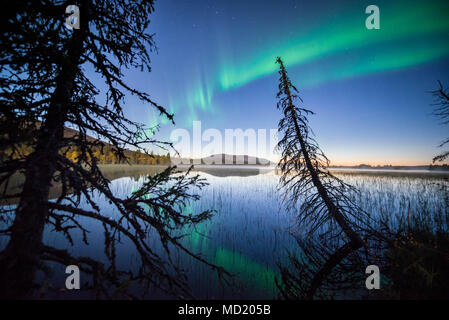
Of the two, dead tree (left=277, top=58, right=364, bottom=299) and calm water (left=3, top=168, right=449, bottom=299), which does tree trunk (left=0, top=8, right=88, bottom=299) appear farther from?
dead tree (left=277, top=58, right=364, bottom=299)

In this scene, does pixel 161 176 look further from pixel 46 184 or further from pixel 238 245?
pixel 238 245

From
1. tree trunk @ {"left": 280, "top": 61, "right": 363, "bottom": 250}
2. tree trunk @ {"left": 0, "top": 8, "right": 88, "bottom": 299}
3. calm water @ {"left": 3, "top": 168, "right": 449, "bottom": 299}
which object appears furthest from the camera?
tree trunk @ {"left": 280, "top": 61, "right": 363, "bottom": 250}

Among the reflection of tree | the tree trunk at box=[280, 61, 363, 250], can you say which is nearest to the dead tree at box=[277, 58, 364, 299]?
the tree trunk at box=[280, 61, 363, 250]

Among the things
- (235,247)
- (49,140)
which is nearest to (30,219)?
(49,140)

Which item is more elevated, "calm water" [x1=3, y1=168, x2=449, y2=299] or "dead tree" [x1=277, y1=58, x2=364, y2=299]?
"dead tree" [x1=277, y1=58, x2=364, y2=299]

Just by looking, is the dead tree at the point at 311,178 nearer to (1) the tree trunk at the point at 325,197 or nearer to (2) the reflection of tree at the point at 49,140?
(1) the tree trunk at the point at 325,197

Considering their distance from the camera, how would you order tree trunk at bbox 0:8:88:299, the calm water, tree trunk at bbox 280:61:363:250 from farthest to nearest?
1. tree trunk at bbox 280:61:363:250
2. the calm water
3. tree trunk at bbox 0:8:88:299

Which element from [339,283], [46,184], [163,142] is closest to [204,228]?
[339,283]

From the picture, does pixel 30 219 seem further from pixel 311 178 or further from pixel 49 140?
pixel 311 178

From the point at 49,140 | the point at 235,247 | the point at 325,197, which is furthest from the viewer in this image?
the point at 235,247

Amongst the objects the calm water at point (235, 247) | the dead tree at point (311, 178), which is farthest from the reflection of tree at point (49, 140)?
the dead tree at point (311, 178)

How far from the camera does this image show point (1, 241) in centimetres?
604

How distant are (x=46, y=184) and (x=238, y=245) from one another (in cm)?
691

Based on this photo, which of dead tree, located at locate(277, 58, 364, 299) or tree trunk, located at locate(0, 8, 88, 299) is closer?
tree trunk, located at locate(0, 8, 88, 299)
